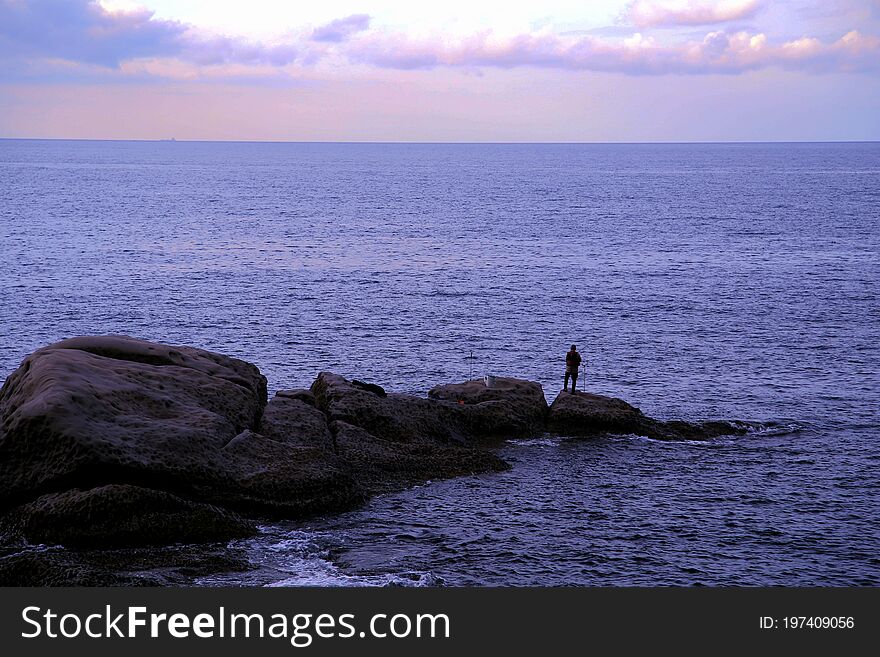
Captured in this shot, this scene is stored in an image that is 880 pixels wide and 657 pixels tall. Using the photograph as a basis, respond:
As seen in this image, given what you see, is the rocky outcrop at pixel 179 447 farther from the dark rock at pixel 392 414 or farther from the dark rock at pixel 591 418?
the dark rock at pixel 591 418

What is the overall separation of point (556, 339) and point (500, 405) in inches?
863

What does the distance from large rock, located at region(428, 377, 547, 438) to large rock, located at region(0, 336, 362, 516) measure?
8.42 meters

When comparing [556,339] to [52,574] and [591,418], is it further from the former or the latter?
[52,574]

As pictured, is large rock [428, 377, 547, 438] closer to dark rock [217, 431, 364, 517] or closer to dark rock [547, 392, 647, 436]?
dark rock [547, 392, 647, 436]

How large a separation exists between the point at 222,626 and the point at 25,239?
358 ft

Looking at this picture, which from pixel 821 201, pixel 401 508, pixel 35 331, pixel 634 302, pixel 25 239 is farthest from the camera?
pixel 821 201

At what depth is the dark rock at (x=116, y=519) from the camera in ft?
90.0

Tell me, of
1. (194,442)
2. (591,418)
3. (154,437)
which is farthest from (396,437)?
(154,437)

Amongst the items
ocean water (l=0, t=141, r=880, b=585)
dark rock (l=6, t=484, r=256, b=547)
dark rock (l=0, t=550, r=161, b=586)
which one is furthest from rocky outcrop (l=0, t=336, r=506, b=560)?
dark rock (l=0, t=550, r=161, b=586)

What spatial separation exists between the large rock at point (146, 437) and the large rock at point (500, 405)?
27.6ft

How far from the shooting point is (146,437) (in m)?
30.2

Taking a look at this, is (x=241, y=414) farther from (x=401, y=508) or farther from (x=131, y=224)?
(x=131, y=224)

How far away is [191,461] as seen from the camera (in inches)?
1196

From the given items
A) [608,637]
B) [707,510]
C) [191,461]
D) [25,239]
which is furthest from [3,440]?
[25,239]
